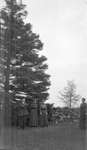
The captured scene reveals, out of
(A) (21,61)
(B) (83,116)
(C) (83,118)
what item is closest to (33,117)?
(C) (83,118)

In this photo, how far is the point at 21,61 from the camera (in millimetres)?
17203

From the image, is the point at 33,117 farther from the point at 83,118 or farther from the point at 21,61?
the point at 21,61

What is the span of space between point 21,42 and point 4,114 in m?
7.18

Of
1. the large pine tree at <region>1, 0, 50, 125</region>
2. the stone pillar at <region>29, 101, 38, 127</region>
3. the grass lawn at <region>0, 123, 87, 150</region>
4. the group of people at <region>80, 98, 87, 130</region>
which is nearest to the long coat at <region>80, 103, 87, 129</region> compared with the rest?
the group of people at <region>80, 98, 87, 130</region>

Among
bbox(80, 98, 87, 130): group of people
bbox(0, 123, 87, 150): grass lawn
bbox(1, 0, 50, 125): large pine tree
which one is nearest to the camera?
bbox(0, 123, 87, 150): grass lawn

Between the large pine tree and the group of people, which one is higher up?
the large pine tree

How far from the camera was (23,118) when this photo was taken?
465 inches

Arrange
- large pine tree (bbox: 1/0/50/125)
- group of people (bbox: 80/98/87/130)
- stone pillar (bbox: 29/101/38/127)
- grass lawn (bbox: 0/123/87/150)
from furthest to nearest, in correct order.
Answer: large pine tree (bbox: 1/0/50/125) < stone pillar (bbox: 29/101/38/127) < group of people (bbox: 80/98/87/130) < grass lawn (bbox: 0/123/87/150)

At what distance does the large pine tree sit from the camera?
44.8 feet

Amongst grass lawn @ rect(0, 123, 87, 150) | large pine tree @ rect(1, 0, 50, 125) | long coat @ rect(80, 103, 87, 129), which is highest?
large pine tree @ rect(1, 0, 50, 125)

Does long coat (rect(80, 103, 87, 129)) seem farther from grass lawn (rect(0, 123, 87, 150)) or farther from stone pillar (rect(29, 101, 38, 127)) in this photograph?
stone pillar (rect(29, 101, 38, 127))

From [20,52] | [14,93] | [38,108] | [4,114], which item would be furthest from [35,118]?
[20,52]

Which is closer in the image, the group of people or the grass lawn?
the grass lawn

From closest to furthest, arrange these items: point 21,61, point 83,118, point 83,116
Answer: point 83,116
point 83,118
point 21,61
